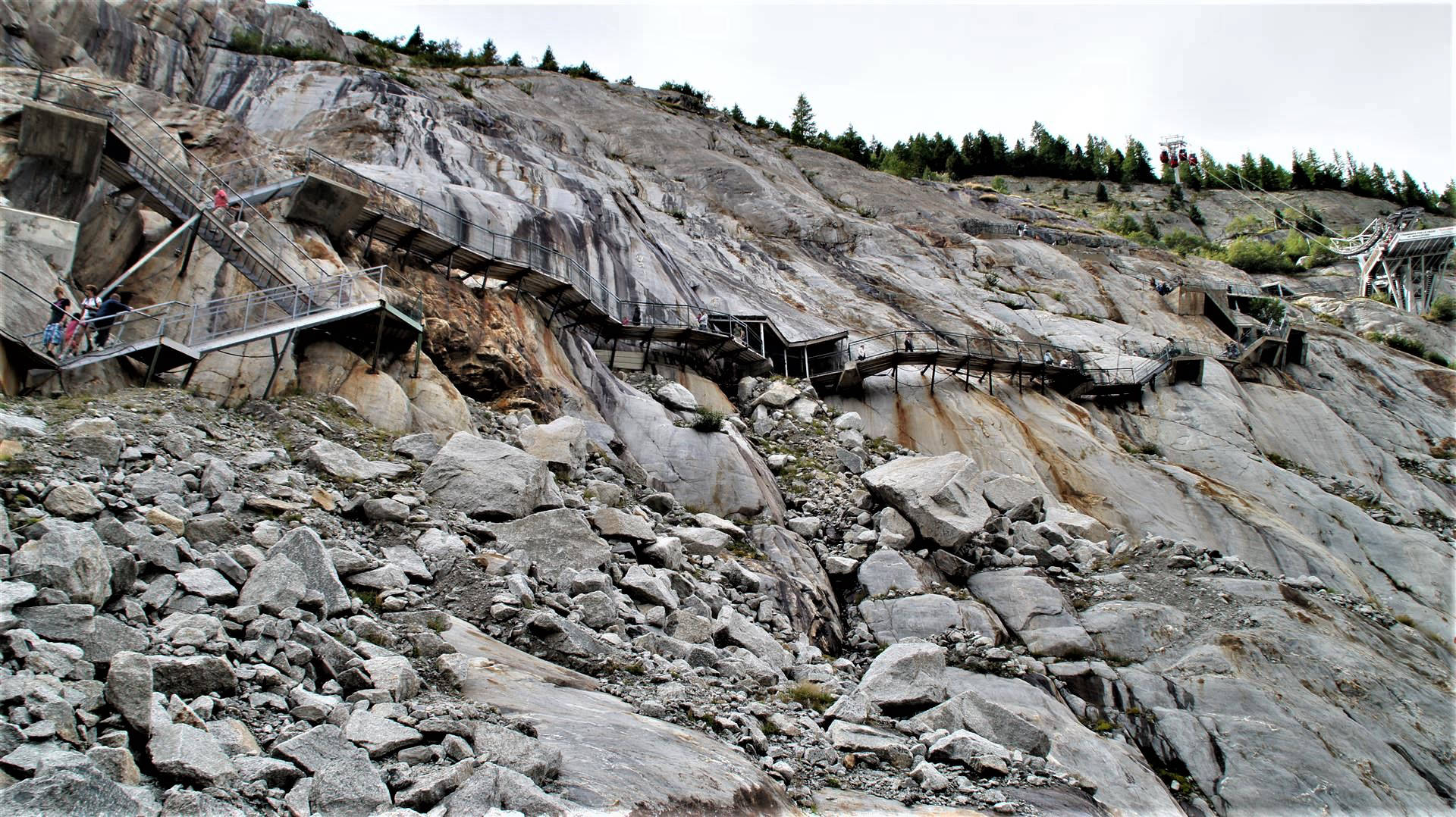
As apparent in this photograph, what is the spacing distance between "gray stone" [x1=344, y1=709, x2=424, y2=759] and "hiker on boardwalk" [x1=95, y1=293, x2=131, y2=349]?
1036 centimetres

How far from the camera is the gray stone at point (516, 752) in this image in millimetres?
6531

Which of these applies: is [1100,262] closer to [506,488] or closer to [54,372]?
[506,488]

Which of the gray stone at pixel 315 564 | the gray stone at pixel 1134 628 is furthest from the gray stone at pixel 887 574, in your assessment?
the gray stone at pixel 315 564

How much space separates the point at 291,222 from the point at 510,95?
3484cm

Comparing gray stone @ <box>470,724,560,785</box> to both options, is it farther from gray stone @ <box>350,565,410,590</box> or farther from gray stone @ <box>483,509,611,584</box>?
gray stone @ <box>483,509,611,584</box>

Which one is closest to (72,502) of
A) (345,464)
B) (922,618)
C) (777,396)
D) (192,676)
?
(192,676)

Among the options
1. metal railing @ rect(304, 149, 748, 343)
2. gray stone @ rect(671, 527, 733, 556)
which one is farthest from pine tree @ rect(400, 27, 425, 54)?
gray stone @ rect(671, 527, 733, 556)

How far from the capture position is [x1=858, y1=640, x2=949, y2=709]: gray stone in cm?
1157

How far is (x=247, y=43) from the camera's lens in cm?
4169

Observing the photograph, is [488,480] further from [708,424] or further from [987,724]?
[708,424]

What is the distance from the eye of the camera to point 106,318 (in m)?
13.9

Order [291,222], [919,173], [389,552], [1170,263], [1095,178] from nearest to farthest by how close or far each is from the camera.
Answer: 1. [389,552]
2. [291,222]
3. [1170,263]
4. [919,173]
5. [1095,178]

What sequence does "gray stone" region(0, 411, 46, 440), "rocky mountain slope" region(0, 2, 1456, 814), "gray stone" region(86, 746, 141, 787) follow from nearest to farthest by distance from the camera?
"gray stone" region(86, 746, 141, 787), "rocky mountain slope" region(0, 2, 1456, 814), "gray stone" region(0, 411, 46, 440)

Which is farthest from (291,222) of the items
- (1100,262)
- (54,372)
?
(1100,262)
